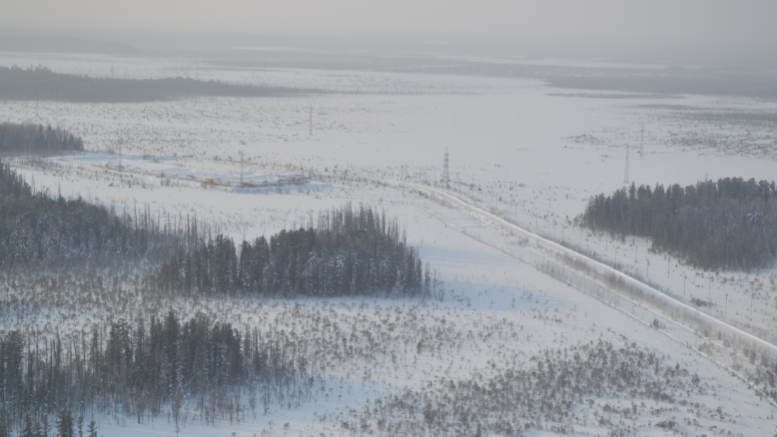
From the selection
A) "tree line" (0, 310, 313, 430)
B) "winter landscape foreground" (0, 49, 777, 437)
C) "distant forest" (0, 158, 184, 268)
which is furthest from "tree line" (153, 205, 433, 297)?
"tree line" (0, 310, 313, 430)

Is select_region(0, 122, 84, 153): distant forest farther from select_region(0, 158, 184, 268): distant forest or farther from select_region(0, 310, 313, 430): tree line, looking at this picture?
select_region(0, 310, 313, 430): tree line

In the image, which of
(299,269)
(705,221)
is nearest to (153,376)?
(299,269)

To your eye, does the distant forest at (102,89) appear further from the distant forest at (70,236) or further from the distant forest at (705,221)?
the distant forest at (705,221)

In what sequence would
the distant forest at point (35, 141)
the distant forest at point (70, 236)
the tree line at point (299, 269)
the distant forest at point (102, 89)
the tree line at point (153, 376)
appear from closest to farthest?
the tree line at point (153, 376) < the tree line at point (299, 269) < the distant forest at point (70, 236) < the distant forest at point (35, 141) < the distant forest at point (102, 89)

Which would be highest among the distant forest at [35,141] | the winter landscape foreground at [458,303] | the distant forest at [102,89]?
the distant forest at [102,89]

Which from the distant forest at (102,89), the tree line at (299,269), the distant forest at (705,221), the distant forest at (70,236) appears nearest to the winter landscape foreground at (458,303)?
the tree line at (299,269)

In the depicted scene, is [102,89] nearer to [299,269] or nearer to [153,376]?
[299,269]
